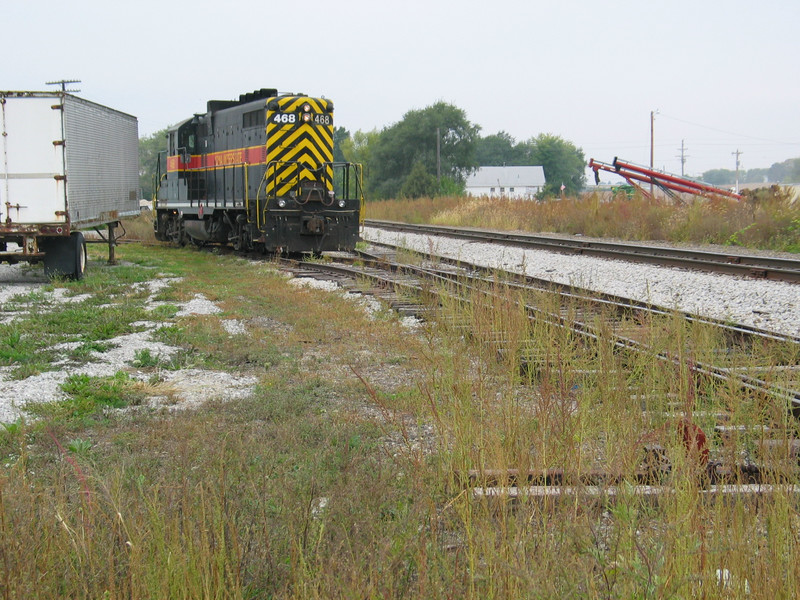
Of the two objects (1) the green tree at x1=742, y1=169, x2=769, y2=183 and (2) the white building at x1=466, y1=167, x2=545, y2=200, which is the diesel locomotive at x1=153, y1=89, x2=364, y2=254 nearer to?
(2) the white building at x1=466, y1=167, x2=545, y2=200

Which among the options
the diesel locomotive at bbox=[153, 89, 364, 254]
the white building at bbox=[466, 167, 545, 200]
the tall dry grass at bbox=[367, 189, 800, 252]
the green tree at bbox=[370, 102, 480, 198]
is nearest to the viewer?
the diesel locomotive at bbox=[153, 89, 364, 254]

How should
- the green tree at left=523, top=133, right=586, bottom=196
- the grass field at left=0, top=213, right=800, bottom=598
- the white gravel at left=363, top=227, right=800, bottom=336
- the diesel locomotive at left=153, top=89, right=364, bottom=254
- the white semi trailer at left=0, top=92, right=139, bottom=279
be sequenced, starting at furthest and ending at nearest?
the green tree at left=523, top=133, right=586, bottom=196
the diesel locomotive at left=153, top=89, right=364, bottom=254
the white semi trailer at left=0, top=92, right=139, bottom=279
the white gravel at left=363, top=227, right=800, bottom=336
the grass field at left=0, top=213, right=800, bottom=598

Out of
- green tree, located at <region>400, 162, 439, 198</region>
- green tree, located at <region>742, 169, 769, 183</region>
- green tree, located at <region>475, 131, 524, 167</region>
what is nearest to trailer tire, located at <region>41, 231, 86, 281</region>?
green tree, located at <region>400, 162, 439, 198</region>

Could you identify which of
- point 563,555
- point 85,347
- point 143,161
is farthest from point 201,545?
point 143,161

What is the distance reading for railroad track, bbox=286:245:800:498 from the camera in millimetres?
3498

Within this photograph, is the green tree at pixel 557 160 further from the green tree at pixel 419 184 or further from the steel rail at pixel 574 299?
the steel rail at pixel 574 299

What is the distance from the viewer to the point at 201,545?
2.58m

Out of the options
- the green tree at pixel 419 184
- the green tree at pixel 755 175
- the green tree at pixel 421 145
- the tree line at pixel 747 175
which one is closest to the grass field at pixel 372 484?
the green tree at pixel 419 184

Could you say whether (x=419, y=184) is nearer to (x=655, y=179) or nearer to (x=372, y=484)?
(x=655, y=179)

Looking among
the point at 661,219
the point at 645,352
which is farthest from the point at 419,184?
the point at 645,352

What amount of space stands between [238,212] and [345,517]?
50.4ft

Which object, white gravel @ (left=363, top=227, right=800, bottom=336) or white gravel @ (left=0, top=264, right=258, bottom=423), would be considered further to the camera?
white gravel @ (left=363, top=227, right=800, bottom=336)

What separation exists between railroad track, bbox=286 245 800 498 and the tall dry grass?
834 cm

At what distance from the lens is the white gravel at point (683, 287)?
28.4 ft
